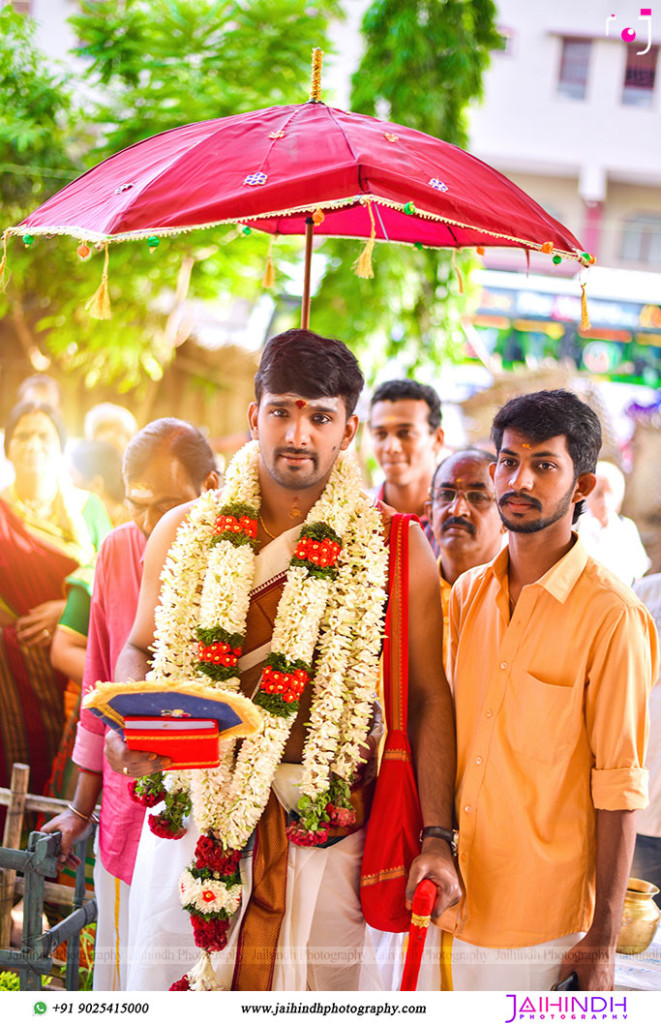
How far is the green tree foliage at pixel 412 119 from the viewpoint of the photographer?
527 cm

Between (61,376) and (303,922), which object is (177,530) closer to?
(303,922)

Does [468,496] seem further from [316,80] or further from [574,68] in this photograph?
[574,68]

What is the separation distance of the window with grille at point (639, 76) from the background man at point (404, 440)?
73.4 inches

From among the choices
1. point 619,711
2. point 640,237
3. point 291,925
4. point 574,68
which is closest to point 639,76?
point 574,68

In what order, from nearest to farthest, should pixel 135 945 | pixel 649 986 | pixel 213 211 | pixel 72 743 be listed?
pixel 213 211 → pixel 135 945 → pixel 649 986 → pixel 72 743

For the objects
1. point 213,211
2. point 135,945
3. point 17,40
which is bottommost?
point 135,945

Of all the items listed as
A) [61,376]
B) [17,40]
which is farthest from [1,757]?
[17,40]

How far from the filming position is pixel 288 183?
7.16 ft

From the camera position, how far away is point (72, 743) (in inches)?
175

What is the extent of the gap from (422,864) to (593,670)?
640mm

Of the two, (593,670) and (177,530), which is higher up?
(177,530)

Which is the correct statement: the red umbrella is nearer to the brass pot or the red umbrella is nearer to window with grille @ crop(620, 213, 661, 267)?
the brass pot

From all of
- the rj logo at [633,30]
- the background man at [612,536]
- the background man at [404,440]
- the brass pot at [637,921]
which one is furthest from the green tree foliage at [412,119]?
the brass pot at [637,921]

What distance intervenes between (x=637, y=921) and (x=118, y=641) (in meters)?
1.99
